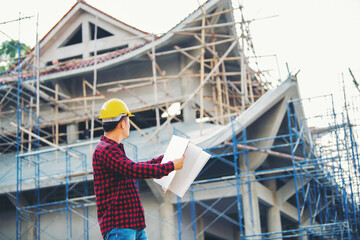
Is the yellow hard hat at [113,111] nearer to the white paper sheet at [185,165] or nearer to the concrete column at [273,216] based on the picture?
the white paper sheet at [185,165]

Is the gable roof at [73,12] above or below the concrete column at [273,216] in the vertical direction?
above

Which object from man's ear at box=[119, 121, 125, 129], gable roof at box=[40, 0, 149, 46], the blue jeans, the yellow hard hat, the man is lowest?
the blue jeans

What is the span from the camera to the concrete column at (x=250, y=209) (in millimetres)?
14977

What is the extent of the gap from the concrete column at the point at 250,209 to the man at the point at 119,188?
11.3 meters

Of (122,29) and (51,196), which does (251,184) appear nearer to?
(51,196)

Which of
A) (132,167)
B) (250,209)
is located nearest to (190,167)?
(132,167)

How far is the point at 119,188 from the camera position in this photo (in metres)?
4.11

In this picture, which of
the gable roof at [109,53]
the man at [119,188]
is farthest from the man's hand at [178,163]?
the gable roof at [109,53]

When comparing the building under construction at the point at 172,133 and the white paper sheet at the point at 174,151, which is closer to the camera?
the white paper sheet at the point at 174,151

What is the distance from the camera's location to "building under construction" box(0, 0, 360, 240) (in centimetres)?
1526

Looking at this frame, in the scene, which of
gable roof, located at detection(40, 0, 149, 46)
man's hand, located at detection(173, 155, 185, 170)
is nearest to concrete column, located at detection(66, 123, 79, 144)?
gable roof, located at detection(40, 0, 149, 46)

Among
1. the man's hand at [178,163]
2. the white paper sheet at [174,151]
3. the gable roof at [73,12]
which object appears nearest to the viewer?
the man's hand at [178,163]

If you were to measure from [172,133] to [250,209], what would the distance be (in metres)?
3.84

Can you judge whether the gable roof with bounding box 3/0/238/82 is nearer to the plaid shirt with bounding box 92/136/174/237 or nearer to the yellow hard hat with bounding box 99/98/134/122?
the yellow hard hat with bounding box 99/98/134/122
